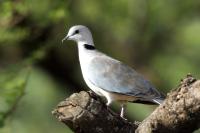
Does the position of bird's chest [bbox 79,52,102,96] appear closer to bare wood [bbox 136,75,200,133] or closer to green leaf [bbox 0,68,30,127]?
green leaf [bbox 0,68,30,127]

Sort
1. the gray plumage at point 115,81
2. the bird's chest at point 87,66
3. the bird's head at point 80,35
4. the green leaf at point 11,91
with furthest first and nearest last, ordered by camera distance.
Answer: the bird's head at point 80,35 → the green leaf at point 11,91 → the bird's chest at point 87,66 → the gray plumage at point 115,81

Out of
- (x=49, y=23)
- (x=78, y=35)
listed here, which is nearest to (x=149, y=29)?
(x=49, y=23)

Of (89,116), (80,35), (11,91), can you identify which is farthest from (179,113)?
(11,91)

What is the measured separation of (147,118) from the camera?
19.2ft

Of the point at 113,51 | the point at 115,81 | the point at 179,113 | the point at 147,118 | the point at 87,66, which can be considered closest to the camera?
the point at 179,113

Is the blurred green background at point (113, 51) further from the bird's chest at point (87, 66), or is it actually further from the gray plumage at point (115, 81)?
the gray plumage at point (115, 81)

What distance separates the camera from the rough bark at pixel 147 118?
17.9ft

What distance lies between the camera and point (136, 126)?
6188 mm

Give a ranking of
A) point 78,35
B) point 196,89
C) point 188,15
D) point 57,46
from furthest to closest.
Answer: point 188,15
point 57,46
point 78,35
point 196,89

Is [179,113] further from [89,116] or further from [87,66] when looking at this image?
[87,66]

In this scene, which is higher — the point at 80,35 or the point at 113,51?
the point at 113,51

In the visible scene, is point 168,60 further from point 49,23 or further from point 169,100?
point 169,100

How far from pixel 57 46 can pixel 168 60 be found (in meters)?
2.54

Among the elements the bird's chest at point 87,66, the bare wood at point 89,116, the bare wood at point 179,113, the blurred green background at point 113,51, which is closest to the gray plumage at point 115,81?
the bird's chest at point 87,66
